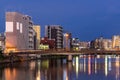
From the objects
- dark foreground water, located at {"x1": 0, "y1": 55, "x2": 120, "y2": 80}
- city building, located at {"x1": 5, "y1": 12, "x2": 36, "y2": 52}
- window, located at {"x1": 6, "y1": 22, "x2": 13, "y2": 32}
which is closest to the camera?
dark foreground water, located at {"x1": 0, "y1": 55, "x2": 120, "y2": 80}

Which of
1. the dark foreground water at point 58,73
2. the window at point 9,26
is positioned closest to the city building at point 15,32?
the window at point 9,26

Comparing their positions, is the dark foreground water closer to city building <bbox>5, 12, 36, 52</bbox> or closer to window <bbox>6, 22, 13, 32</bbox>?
city building <bbox>5, 12, 36, 52</bbox>

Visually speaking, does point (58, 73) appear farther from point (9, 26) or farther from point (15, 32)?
point (9, 26)

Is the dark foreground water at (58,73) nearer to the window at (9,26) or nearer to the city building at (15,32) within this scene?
the city building at (15,32)

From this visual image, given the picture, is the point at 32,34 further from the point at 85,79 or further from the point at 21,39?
the point at 85,79

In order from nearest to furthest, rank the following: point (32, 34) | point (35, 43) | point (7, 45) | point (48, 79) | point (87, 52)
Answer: point (48, 79) < point (87, 52) < point (7, 45) < point (32, 34) < point (35, 43)

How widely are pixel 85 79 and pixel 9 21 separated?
97630 millimetres

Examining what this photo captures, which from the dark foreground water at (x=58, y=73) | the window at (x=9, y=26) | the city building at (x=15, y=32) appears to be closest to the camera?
the dark foreground water at (x=58, y=73)

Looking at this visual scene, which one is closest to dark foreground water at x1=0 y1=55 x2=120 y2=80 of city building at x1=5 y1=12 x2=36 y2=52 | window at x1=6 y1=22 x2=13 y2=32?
city building at x1=5 y1=12 x2=36 y2=52

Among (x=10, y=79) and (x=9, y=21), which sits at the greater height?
(x=9, y=21)

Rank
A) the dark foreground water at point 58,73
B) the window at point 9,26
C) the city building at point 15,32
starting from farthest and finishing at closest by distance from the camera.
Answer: the window at point 9,26 → the city building at point 15,32 → the dark foreground water at point 58,73

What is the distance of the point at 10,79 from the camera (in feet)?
208

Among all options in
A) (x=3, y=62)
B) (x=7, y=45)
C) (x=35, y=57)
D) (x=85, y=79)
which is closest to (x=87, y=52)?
(x=3, y=62)

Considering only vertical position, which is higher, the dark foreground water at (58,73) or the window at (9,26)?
the window at (9,26)
